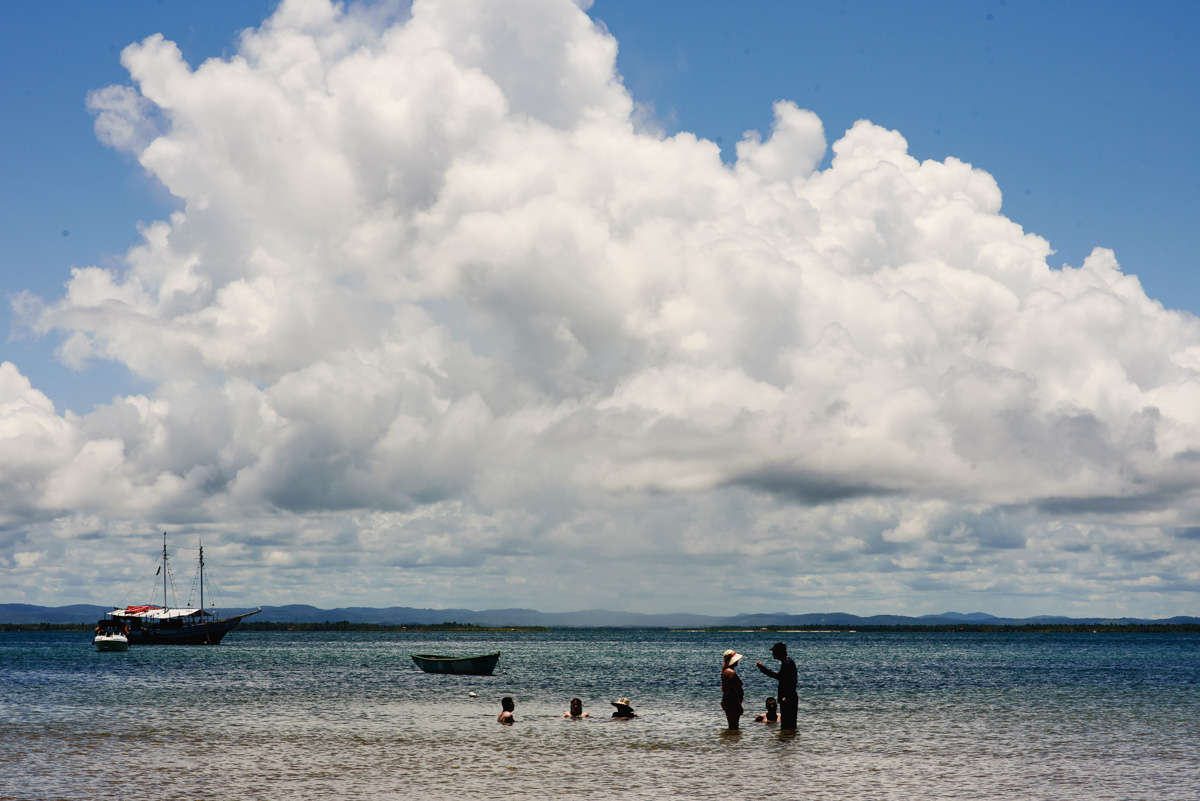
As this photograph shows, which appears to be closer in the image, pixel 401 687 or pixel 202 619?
pixel 401 687

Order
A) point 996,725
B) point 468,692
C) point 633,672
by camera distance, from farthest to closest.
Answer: point 633,672 < point 468,692 < point 996,725

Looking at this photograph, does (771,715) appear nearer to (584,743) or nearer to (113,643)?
(584,743)

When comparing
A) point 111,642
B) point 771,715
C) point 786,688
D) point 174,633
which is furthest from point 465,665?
point 174,633

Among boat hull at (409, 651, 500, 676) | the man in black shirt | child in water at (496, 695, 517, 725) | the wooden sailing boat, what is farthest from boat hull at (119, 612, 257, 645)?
the man in black shirt

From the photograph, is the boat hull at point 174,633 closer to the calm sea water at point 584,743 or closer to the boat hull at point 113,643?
the boat hull at point 113,643

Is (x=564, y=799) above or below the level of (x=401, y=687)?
above

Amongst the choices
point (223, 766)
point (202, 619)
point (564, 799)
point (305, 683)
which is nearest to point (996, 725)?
point (564, 799)

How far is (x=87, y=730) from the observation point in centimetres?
4059

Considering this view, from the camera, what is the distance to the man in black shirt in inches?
1337

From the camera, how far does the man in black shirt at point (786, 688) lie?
111 feet

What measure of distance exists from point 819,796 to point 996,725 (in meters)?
21.5

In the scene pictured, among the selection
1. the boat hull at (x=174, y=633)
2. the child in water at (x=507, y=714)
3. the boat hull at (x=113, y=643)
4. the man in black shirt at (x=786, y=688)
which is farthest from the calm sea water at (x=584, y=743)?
the boat hull at (x=174, y=633)

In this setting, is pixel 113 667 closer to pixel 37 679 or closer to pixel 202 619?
pixel 37 679

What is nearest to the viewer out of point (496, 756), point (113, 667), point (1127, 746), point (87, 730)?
point (496, 756)
